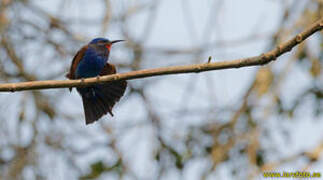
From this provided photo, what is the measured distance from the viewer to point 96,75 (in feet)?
17.0

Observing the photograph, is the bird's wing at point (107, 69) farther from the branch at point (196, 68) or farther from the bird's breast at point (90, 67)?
the branch at point (196, 68)

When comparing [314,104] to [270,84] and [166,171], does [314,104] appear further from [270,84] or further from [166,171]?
[166,171]

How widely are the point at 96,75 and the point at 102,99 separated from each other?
1.07ft

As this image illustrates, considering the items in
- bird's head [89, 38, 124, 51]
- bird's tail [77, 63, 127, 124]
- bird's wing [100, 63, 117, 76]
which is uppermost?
bird's head [89, 38, 124, 51]

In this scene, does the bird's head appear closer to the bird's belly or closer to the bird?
the bird

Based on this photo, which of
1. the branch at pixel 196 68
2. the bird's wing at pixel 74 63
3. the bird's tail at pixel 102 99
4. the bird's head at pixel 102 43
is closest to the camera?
the branch at pixel 196 68

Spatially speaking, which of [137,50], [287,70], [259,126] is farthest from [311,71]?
[137,50]

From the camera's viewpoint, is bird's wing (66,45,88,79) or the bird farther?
bird's wing (66,45,88,79)

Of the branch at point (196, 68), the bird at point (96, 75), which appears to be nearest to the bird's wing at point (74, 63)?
the bird at point (96, 75)

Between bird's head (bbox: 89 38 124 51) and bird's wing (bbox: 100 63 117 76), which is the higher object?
bird's head (bbox: 89 38 124 51)

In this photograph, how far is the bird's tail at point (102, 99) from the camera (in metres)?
4.82

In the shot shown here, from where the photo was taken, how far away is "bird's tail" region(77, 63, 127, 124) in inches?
190

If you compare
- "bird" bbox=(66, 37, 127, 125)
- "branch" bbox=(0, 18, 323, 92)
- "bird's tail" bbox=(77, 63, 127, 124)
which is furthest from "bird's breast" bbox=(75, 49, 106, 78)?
"branch" bbox=(0, 18, 323, 92)

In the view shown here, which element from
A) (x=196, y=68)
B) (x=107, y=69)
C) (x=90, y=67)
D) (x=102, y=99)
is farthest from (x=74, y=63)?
(x=196, y=68)
